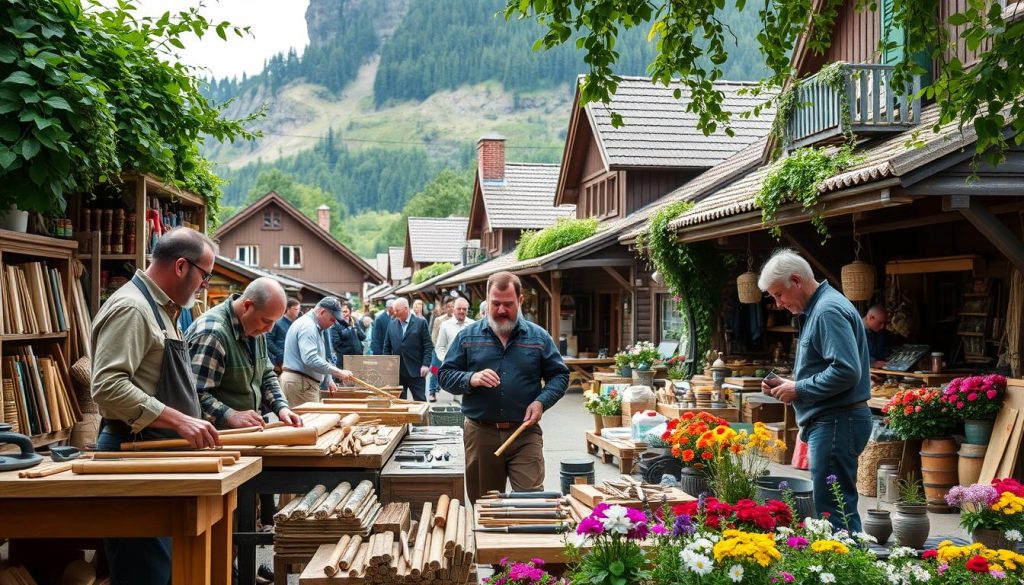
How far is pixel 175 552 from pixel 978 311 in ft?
28.2

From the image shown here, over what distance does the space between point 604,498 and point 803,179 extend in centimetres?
568

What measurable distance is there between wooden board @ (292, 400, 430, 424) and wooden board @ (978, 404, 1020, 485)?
4.65 metres

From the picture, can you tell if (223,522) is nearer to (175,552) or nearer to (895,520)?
(175,552)

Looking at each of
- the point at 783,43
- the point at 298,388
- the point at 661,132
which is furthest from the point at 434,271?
the point at 783,43

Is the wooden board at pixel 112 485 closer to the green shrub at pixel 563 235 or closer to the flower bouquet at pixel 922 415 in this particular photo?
the flower bouquet at pixel 922 415

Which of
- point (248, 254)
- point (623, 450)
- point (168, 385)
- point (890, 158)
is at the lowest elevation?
point (623, 450)

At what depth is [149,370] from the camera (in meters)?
4.26

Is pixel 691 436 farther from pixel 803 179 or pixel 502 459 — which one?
pixel 803 179

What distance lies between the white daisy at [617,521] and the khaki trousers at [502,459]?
8.55 feet

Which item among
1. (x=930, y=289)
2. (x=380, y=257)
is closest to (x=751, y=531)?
(x=930, y=289)

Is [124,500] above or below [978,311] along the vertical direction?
below

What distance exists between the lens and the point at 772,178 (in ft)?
32.1

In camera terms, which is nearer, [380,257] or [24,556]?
[24,556]

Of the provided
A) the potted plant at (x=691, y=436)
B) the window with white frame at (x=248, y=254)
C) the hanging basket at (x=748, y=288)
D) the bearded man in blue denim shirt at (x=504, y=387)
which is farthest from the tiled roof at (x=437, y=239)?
the bearded man in blue denim shirt at (x=504, y=387)
